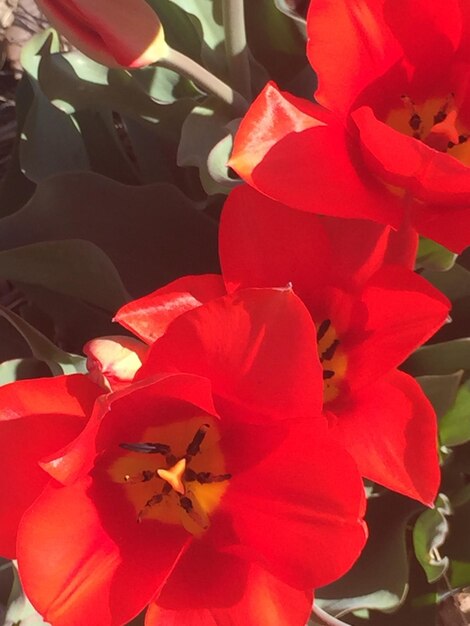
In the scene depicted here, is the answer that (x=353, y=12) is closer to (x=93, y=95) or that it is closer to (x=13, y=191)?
(x=93, y=95)

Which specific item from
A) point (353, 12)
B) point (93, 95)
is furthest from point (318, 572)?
point (93, 95)

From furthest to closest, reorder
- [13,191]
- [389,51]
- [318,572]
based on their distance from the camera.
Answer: [13,191], [389,51], [318,572]

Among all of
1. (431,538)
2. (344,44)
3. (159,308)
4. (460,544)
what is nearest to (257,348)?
(159,308)

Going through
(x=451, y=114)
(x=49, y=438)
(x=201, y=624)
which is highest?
(x=451, y=114)

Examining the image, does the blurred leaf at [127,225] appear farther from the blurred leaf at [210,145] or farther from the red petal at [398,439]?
the red petal at [398,439]

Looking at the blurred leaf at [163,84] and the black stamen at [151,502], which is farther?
A: the blurred leaf at [163,84]

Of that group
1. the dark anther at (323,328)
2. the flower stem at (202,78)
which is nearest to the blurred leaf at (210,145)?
the flower stem at (202,78)

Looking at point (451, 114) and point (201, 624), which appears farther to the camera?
point (451, 114)
